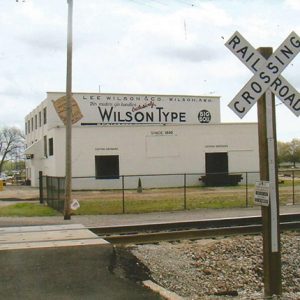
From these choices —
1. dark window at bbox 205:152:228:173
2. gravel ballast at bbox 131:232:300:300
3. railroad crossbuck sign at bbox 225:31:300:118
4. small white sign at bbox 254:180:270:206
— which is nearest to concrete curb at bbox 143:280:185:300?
gravel ballast at bbox 131:232:300:300

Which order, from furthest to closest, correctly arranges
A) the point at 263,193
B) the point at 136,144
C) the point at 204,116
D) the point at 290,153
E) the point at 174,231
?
the point at 290,153 → the point at 204,116 → the point at 136,144 → the point at 174,231 → the point at 263,193

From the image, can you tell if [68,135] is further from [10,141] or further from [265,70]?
[10,141]

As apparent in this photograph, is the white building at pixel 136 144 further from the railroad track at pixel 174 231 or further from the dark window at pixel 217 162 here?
the railroad track at pixel 174 231

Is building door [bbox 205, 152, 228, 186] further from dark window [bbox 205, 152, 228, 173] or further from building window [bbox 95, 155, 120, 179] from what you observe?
building window [bbox 95, 155, 120, 179]

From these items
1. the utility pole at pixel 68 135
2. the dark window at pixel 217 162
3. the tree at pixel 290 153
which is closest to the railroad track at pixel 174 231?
the utility pole at pixel 68 135

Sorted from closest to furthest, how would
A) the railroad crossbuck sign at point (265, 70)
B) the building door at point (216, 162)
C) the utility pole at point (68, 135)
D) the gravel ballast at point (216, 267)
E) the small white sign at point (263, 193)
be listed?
the railroad crossbuck sign at point (265, 70)
the small white sign at point (263, 193)
the gravel ballast at point (216, 267)
the utility pole at point (68, 135)
the building door at point (216, 162)

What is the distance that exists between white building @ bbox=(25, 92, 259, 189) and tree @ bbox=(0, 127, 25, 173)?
7752 centimetres

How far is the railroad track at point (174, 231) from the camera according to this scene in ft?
39.1

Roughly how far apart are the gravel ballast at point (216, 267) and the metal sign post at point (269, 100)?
2.76 ft

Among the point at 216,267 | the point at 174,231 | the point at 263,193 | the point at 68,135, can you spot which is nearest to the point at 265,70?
the point at 263,193

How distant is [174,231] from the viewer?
13.6m

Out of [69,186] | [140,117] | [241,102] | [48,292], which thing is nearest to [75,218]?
[69,186]

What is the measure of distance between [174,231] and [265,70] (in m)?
7.67

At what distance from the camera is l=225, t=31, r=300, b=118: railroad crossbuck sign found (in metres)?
6.53
